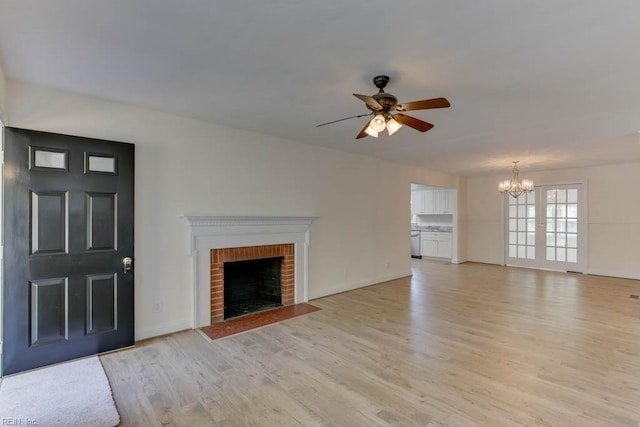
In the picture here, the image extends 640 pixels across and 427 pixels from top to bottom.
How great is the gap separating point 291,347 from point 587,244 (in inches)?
287

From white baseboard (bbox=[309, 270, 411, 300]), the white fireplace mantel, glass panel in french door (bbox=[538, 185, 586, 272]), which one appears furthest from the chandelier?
the white fireplace mantel

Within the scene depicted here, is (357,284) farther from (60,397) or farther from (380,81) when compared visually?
(60,397)

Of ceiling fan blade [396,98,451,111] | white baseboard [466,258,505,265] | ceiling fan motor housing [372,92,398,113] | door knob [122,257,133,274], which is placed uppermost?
ceiling fan motor housing [372,92,398,113]

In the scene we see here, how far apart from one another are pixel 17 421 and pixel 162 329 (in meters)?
1.48

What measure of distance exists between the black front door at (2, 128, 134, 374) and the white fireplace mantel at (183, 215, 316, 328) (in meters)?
0.72

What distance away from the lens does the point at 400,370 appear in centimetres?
276

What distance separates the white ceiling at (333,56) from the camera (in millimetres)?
1772

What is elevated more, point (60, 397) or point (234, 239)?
point (234, 239)

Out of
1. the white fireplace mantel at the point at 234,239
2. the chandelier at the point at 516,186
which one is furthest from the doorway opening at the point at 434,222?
the white fireplace mantel at the point at 234,239

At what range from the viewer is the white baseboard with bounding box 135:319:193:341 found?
11.0ft

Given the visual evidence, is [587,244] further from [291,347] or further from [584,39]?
[291,347]

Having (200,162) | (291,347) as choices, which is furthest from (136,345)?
(200,162)

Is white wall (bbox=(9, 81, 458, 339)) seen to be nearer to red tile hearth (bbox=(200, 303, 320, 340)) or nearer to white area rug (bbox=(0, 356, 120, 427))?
red tile hearth (bbox=(200, 303, 320, 340))

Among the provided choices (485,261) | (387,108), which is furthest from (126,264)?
(485,261)
